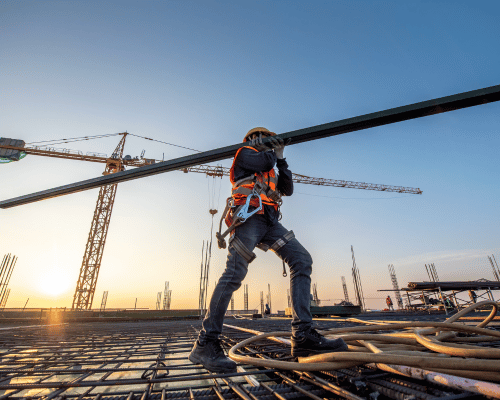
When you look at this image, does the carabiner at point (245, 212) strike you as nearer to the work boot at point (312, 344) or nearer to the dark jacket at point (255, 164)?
the dark jacket at point (255, 164)

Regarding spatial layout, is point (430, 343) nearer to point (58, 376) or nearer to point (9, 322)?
point (58, 376)

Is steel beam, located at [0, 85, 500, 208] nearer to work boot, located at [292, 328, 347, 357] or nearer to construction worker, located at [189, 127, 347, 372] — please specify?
construction worker, located at [189, 127, 347, 372]

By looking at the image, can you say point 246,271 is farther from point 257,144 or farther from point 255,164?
point 257,144

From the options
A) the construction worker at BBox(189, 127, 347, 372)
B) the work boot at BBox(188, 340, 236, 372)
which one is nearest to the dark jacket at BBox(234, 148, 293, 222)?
the construction worker at BBox(189, 127, 347, 372)

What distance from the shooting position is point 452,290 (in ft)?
42.8

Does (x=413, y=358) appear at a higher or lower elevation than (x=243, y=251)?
lower

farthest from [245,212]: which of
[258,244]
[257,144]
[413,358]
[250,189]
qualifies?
[413,358]

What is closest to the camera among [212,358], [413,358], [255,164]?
[413,358]

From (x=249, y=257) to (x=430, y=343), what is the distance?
3.76 ft

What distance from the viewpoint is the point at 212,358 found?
159 centimetres

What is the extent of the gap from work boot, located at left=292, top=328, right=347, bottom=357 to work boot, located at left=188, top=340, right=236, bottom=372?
16.6 inches

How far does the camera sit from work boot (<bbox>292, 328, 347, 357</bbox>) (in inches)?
63.6

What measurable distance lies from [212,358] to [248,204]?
3.36 ft

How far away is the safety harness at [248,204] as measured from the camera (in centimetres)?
194
